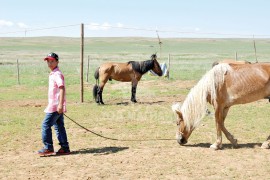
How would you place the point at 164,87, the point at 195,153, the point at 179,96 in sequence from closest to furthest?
the point at 195,153 < the point at 179,96 < the point at 164,87

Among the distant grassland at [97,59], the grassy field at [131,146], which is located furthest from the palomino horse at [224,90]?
the distant grassland at [97,59]

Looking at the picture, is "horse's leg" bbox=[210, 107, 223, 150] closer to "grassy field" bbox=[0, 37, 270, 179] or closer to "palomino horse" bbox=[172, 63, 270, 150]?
"palomino horse" bbox=[172, 63, 270, 150]

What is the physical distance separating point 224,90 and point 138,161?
2.30 metres

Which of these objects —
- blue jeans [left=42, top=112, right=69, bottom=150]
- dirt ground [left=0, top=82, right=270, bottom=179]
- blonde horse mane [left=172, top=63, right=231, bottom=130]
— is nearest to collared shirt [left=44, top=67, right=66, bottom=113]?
blue jeans [left=42, top=112, right=69, bottom=150]

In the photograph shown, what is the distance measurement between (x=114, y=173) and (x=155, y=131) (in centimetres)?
357

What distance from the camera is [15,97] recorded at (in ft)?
53.8

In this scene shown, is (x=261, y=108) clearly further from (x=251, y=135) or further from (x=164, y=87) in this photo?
(x=164, y=87)

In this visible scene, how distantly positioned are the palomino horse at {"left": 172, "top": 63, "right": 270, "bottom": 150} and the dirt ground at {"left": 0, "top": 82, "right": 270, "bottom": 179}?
586 millimetres

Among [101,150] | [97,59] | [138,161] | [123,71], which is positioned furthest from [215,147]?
[97,59]

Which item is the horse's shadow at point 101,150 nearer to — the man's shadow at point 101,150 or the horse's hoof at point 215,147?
the man's shadow at point 101,150

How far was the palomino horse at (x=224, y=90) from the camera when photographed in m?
7.18

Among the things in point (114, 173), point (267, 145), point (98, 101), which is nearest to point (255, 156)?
point (267, 145)

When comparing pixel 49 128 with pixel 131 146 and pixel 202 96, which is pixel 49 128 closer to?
pixel 131 146

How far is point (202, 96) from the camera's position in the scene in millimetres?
7195
